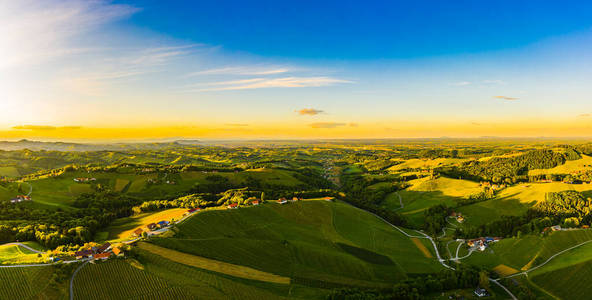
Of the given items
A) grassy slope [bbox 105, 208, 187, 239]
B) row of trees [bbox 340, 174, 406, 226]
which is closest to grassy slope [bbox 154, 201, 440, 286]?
grassy slope [bbox 105, 208, 187, 239]

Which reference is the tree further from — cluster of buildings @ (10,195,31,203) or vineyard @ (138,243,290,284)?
cluster of buildings @ (10,195,31,203)

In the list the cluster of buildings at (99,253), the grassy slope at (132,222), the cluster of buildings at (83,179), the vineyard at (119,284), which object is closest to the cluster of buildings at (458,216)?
the grassy slope at (132,222)

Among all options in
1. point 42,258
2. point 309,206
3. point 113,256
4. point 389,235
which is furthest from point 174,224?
point 389,235

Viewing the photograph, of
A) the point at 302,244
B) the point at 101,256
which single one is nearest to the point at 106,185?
the point at 101,256

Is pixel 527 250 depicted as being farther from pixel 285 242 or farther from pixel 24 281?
pixel 24 281

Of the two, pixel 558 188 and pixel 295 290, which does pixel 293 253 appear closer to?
pixel 295 290

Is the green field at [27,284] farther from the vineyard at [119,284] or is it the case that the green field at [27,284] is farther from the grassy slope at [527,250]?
the grassy slope at [527,250]
